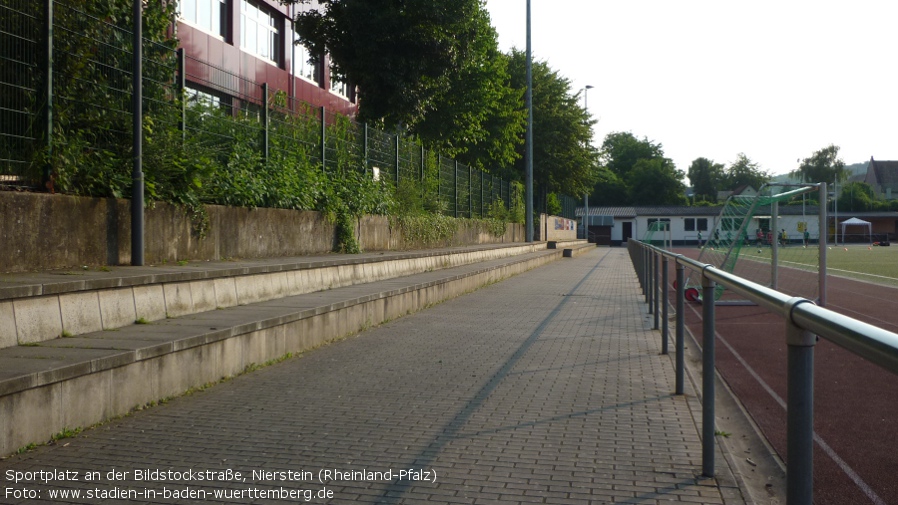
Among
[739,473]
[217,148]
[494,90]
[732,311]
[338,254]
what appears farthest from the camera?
[494,90]

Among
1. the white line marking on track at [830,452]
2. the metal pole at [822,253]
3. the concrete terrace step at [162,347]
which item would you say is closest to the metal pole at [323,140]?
the concrete terrace step at [162,347]

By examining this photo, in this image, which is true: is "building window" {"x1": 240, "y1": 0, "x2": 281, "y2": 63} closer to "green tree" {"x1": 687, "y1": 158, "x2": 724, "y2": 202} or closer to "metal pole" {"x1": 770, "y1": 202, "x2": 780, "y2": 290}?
"metal pole" {"x1": 770, "y1": 202, "x2": 780, "y2": 290}

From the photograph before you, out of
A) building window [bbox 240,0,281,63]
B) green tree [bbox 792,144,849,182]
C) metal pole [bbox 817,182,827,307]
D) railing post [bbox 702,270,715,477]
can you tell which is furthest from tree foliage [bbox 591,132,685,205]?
railing post [bbox 702,270,715,477]

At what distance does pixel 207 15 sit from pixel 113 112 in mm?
17740

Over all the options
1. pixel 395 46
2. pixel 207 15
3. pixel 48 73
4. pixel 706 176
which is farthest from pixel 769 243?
pixel 706 176

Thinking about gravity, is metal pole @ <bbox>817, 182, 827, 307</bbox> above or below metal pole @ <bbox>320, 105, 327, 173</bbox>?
below

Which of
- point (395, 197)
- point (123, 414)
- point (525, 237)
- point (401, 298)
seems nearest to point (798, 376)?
point (123, 414)

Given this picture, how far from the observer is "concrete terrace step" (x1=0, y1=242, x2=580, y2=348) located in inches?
199

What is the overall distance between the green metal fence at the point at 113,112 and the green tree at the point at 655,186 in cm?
10530

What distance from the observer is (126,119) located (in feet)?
27.3

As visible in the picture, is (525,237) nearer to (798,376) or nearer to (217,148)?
(217,148)

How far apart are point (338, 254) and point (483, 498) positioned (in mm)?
9608

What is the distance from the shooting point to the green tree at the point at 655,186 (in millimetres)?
114375

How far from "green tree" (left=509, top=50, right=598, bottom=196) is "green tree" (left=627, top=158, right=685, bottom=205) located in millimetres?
63824
